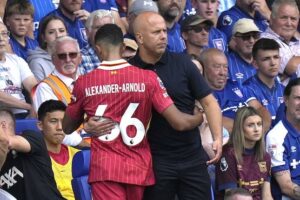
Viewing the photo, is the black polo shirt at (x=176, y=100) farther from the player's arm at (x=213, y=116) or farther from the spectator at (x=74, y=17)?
the spectator at (x=74, y=17)

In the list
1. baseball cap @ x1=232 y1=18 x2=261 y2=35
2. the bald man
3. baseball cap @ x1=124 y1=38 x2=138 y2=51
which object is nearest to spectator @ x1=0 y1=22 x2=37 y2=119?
baseball cap @ x1=124 y1=38 x2=138 y2=51

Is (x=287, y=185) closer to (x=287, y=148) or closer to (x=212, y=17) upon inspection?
(x=287, y=148)

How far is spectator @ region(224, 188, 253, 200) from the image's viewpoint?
29.1 feet

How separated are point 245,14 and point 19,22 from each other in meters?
3.56

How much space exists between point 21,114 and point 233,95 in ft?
8.60

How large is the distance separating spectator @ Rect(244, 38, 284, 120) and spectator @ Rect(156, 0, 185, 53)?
899 mm

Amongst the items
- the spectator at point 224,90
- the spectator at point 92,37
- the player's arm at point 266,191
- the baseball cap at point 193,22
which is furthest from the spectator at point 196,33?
the player's arm at point 266,191

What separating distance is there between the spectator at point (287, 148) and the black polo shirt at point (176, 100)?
2.37m

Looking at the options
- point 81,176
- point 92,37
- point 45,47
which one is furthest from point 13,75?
point 81,176

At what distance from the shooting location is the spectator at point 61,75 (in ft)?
31.4

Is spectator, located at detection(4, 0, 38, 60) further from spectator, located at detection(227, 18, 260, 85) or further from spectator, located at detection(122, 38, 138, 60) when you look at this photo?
spectator, located at detection(227, 18, 260, 85)

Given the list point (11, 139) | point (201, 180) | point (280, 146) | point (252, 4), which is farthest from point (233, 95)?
point (11, 139)

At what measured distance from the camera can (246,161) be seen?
30.7 feet

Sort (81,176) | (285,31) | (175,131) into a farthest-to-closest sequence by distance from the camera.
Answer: (285,31) < (81,176) < (175,131)
